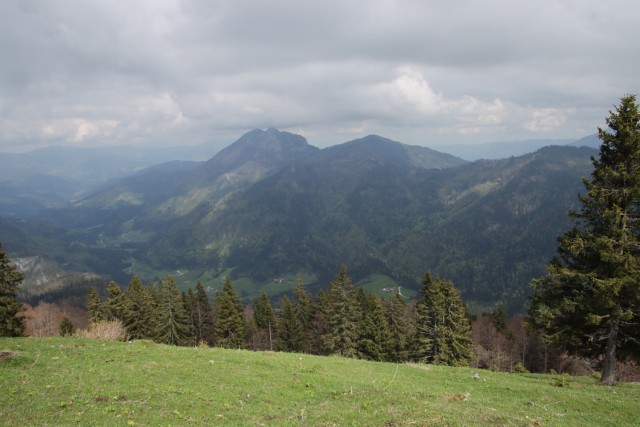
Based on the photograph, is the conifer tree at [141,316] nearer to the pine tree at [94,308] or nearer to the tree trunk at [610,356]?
the pine tree at [94,308]

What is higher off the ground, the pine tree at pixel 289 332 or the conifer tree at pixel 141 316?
the conifer tree at pixel 141 316

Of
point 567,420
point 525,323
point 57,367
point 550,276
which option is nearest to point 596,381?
point 525,323

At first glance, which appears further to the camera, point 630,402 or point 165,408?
point 630,402

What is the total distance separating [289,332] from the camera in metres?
74.0

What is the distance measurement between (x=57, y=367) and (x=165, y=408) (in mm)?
9737

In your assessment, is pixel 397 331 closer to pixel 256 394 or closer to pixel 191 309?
pixel 191 309

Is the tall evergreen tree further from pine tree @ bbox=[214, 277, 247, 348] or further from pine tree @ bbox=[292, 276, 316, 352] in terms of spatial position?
pine tree @ bbox=[292, 276, 316, 352]

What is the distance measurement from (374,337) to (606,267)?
133 ft

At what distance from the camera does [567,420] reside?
59.6 ft

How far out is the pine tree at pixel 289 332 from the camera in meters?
72.9

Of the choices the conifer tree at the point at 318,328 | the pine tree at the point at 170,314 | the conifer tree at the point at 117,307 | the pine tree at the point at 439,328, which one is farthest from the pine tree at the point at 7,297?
the pine tree at the point at 439,328

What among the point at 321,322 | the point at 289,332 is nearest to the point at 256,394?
the point at 289,332

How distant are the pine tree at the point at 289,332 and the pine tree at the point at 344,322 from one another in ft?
41.6

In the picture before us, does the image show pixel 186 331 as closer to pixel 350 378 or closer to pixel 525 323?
pixel 350 378
